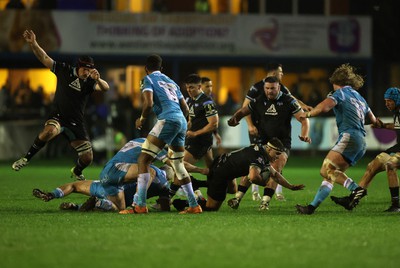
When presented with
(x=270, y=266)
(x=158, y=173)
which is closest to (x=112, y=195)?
(x=158, y=173)

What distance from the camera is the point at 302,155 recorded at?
3153cm

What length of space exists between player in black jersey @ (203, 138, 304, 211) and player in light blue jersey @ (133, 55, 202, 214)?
56 cm

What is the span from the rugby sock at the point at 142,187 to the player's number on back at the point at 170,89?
3.69 feet

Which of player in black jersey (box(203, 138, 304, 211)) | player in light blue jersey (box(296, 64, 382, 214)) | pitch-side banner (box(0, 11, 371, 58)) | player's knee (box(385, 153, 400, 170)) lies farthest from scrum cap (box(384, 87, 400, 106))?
pitch-side banner (box(0, 11, 371, 58))

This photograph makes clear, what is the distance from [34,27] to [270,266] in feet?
86.0

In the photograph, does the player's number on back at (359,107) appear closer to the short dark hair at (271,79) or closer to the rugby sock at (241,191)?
the short dark hair at (271,79)

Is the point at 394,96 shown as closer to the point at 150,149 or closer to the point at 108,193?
the point at 150,149

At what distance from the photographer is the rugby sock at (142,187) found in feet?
42.4

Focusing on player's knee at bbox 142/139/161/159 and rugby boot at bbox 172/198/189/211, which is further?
rugby boot at bbox 172/198/189/211

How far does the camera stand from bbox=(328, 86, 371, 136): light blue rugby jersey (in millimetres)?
13227

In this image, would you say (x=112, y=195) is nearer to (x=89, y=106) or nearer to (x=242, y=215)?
(x=242, y=215)

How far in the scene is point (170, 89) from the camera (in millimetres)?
13367

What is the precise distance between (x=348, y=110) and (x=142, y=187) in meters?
2.97

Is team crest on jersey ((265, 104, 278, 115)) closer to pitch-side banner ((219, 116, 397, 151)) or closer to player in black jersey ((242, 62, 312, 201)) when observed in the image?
player in black jersey ((242, 62, 312, 201))
